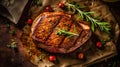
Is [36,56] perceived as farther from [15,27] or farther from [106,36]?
[106,36]

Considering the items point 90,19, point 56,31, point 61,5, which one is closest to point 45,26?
point 56,31

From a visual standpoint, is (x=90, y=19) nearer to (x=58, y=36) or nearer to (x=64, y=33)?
(x=64, y=33)

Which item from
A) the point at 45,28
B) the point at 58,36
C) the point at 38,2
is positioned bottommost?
the point at 58,36

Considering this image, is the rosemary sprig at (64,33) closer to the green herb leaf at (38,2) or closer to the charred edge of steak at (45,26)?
the charred edge of steak at (45,26)

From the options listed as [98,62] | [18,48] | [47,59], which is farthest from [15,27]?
[98,62]

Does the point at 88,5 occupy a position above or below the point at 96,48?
above

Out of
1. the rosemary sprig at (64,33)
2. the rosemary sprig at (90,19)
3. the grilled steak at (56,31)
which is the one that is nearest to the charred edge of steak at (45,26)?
the grilled steak at (56,31)

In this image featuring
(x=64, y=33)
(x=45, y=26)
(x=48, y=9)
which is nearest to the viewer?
(x=64, y=33)

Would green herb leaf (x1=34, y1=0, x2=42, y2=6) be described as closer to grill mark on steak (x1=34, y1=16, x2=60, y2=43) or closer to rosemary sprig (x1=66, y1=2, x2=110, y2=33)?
grill mark on steak (x1=34, y1=16, x2=60, y2=43)
